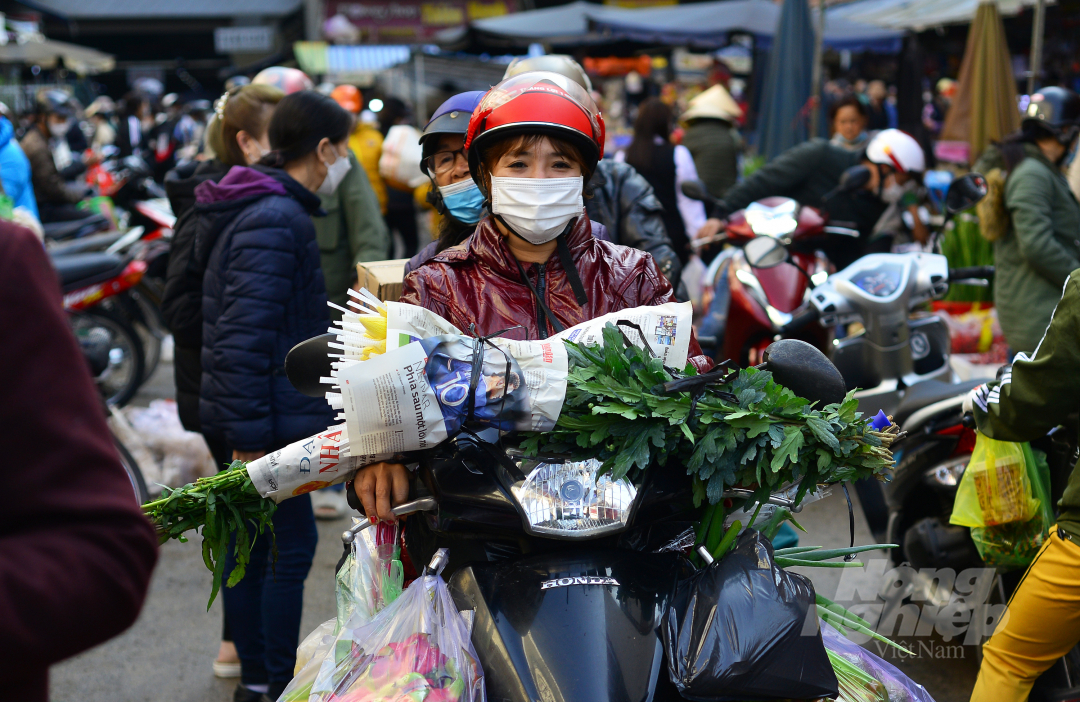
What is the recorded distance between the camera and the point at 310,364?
197cm

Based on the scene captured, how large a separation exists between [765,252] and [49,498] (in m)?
4.07

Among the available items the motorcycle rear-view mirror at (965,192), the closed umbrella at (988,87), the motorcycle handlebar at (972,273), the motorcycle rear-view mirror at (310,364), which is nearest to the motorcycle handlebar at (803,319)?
the motorcycle handlebar at (972,273)

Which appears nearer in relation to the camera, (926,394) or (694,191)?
(926,394)

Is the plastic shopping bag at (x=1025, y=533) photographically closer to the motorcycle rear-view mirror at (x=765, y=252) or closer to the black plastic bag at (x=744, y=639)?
the black plastic bag at (x=744, y=639)

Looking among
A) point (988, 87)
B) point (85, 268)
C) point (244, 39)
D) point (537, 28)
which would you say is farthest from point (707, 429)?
point (244, 39)

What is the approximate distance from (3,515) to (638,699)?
3.61 ft

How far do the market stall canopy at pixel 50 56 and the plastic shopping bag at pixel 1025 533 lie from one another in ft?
82.2

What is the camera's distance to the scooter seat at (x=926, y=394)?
3.72 metres

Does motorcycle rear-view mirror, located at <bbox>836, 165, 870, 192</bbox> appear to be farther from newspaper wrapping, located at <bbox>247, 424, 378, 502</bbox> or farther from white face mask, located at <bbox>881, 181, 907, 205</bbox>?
newspaper wrapping, located at <bbox>247, 424, 378, 502</bbox>

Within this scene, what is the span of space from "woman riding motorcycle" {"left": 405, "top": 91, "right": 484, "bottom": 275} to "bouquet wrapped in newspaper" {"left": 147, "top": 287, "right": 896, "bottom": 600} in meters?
1.44

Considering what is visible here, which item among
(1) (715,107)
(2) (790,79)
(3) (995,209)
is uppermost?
(2) (790,79)

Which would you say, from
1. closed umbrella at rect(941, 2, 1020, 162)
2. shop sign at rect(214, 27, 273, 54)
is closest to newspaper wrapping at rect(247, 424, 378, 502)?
closed umbrella at rect(941, 2, 1020, 162)

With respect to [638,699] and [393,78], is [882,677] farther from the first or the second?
[393,78]

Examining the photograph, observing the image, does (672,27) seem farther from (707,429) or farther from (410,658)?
(410,658)
